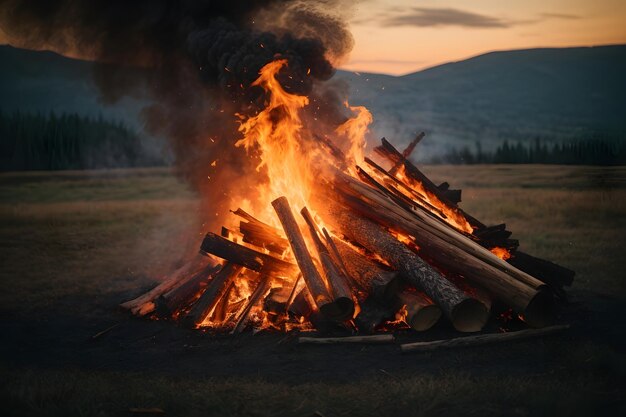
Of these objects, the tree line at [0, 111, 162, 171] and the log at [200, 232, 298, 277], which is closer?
the log at [200, 232, 298, 277]

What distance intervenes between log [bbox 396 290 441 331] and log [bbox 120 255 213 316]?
3869mm

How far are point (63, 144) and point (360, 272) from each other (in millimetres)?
45542

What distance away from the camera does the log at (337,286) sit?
701 cm

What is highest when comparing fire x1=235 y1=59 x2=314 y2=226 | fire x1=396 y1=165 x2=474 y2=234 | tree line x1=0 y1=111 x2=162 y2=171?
tree line x1=0 y1=111 x2=162 y2=171

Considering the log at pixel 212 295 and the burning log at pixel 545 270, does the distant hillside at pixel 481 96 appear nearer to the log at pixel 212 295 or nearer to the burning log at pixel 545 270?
the burning log at pixel 545 270

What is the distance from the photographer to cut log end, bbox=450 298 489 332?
7.00 meters

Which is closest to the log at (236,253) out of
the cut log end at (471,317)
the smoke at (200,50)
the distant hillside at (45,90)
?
the smoke at (200,50)

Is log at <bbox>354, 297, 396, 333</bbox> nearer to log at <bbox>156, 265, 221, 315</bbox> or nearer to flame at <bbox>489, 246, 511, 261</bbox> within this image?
flame at <bbox>489, 246, 511, 261</bbox>

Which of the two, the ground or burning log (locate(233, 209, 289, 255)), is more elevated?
burning log (locate(233, 209, 289, 255))

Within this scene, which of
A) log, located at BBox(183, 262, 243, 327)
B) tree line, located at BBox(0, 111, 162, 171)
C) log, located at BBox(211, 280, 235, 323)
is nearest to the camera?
log, located at BBox(183, 262, 243, 327)

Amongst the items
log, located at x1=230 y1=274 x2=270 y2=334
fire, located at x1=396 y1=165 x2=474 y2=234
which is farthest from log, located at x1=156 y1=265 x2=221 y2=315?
fire, located at x1=396 y1=165 x2=474 y2=234

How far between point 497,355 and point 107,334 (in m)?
5.67

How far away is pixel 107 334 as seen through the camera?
7812 millimetres

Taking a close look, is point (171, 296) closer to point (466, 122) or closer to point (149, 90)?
point (149, 90)
